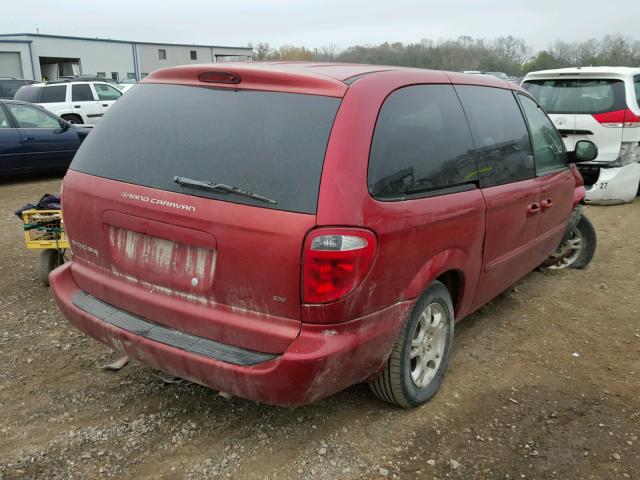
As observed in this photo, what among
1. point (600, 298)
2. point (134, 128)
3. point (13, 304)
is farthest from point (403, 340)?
point (13, 304)

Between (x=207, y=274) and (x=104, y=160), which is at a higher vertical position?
(x=104, y=160)

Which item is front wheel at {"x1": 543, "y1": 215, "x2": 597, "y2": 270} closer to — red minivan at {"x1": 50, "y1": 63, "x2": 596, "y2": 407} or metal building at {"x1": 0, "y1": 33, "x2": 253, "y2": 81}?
red minivan at {"x1": 50, "y1": 63, "x2": 596, "y2": 407}

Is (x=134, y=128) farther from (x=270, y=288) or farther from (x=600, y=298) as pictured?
(x=600, y=298)

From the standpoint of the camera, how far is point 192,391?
3.30 meters

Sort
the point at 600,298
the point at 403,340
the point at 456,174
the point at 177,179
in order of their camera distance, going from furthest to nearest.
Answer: the point at 600,298 < the point at 456,174 < the point at 403,340 < the point at 177,179

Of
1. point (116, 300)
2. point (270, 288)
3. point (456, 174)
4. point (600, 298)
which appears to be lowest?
point (600, 298)

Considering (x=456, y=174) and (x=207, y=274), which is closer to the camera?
(x=207, y=274)

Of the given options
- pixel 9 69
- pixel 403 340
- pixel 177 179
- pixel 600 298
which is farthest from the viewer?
pixel 9 69

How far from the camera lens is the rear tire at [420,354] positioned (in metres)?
2.89

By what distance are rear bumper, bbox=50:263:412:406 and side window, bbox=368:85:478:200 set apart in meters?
0.58

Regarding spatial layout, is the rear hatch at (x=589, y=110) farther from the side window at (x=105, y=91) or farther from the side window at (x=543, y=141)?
the side window at (x=105, y=91)

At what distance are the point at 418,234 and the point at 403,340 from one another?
542 millimetres

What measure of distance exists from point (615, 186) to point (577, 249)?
A: 10.5ft

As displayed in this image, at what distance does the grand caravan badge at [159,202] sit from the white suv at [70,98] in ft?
48.6
